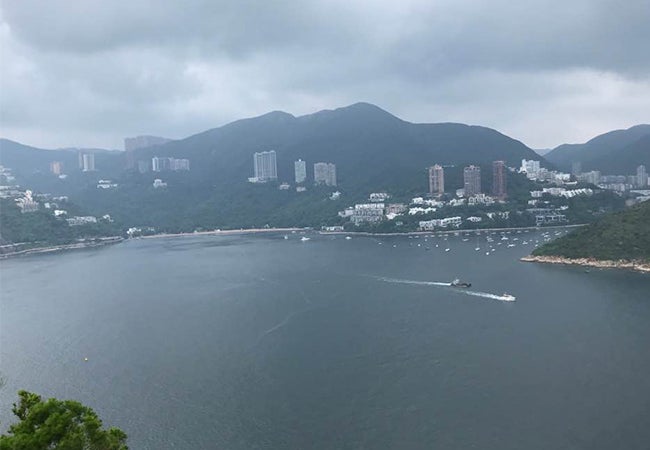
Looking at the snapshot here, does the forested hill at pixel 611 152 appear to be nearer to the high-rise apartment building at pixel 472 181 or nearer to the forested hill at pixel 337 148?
the forested hill at pixel 337 148

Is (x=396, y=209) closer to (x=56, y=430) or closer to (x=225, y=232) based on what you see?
(x=225, y=232)

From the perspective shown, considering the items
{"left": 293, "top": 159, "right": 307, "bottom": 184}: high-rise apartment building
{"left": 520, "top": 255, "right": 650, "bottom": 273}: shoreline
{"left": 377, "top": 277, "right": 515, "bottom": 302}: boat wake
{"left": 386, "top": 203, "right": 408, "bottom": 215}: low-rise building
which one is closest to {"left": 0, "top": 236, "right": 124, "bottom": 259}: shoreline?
{"left": 386, "top": 203, "right": 408, "bottom": 215}: low-rise building

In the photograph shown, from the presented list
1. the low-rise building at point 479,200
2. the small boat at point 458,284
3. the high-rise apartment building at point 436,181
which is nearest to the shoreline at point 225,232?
the high-rise apartment building at point 436,181

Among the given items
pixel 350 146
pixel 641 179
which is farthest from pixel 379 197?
pixel 641 179

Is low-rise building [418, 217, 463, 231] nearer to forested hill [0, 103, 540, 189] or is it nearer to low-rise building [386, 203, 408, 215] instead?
low-rise building [386, 203, 408, 215]

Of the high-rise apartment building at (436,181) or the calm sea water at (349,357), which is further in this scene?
the high-rise apartment building at (436,181)

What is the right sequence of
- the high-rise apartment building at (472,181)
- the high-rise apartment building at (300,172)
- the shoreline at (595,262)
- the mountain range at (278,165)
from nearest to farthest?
the shoreline at (595,262) → the high-rise apartment building at (472,181) → the mountain range at (278,165) → the high-rise apartment building at (300,172)
